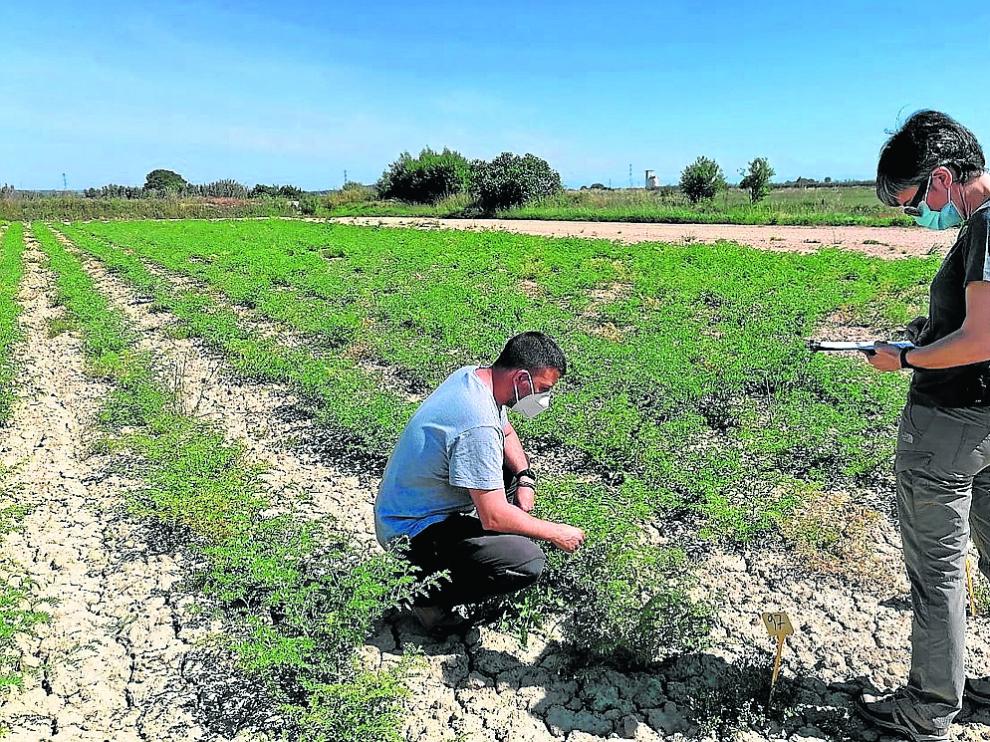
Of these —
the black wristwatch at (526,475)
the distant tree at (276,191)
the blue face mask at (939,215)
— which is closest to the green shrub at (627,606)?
the black wristwatch at (526,475)

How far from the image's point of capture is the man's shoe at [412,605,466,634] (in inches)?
129

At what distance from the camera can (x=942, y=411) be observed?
8.07 ft

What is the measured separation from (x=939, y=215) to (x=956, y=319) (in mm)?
339

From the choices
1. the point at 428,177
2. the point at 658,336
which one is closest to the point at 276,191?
the point at 428,177

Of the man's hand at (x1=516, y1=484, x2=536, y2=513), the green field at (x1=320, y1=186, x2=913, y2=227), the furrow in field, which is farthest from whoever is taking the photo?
the green field at (x1=320, y1=186, x2=913, y2=227)

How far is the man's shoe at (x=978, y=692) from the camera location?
2.89m

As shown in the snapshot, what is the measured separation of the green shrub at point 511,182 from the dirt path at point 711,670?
3525 cm

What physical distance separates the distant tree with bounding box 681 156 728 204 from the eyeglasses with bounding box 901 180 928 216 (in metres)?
35.1

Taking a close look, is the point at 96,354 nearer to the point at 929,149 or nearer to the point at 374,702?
the point at 374,702

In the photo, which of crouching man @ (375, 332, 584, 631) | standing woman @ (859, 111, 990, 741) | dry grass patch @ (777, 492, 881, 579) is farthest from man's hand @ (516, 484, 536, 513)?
standing woman @ (859, 111, 990, 741)

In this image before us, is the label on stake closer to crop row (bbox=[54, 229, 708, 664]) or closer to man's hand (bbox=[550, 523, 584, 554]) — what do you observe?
crop row (bbox=[54, 229, 708, 664])

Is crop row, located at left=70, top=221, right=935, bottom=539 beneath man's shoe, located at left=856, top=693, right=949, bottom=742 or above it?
above

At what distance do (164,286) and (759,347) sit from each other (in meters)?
9.72

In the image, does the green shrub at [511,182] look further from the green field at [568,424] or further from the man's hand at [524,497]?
the man's hand at [524,497]
